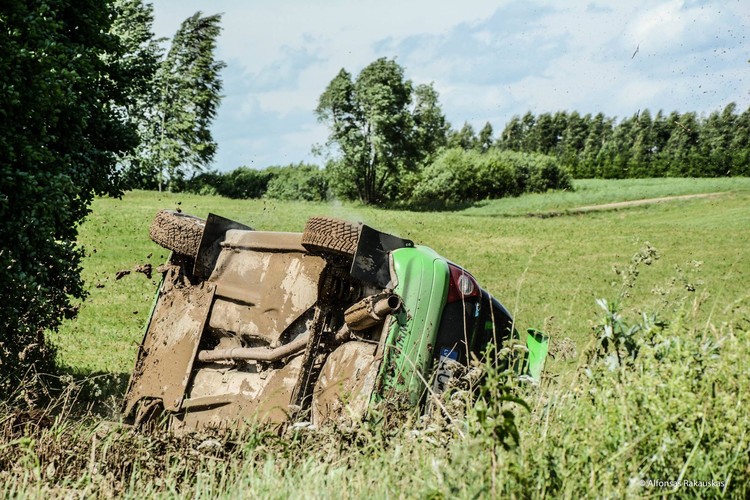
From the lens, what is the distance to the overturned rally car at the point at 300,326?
5.41 metres

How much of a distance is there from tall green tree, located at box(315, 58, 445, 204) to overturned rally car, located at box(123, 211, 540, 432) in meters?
62.3

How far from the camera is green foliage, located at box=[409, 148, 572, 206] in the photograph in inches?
2884

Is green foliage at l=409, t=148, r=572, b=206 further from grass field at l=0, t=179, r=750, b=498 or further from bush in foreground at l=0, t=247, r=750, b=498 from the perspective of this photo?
bush in foreground at l=0, t=247, r=750, b=498

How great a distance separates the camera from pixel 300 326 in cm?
584

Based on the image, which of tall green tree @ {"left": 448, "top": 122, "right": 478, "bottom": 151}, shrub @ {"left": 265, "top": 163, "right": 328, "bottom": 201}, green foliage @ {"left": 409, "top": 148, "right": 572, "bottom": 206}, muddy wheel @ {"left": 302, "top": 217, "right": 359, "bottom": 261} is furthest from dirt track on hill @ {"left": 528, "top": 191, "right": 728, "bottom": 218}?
tall green tree @ {"left": 448, "top": 122, "right": 478, "bottom": 151}

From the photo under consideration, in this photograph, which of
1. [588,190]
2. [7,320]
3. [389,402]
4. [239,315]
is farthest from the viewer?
[588,190]

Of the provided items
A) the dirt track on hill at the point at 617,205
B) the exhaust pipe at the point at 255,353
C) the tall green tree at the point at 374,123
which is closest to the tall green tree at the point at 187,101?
the tall green tree at the point at 374,123

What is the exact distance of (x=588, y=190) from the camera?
6406 centimetres

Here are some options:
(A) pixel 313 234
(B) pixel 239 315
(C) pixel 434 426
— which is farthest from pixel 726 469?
(B) pixel 239 315

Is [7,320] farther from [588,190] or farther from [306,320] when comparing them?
[588,190]

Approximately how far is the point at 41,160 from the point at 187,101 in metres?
53.4

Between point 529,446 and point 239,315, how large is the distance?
3.20m

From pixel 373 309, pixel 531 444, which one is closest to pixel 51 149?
pixel 373 309

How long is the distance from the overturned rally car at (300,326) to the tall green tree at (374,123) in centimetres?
6225
